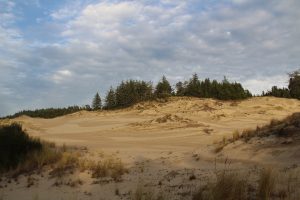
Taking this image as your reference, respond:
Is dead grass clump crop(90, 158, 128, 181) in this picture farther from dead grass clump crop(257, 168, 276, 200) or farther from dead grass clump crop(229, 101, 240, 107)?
dead grass clump crop(229, 101, 240, 107)

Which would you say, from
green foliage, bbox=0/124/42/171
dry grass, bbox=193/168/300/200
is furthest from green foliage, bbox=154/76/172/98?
dry grass, bbox=193/168/300/200

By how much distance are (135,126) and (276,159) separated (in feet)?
83.3

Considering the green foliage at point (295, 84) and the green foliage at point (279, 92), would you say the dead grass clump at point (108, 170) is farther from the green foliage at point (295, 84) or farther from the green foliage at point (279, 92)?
the green foliage at point (279, 92)

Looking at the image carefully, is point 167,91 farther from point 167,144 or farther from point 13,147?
point 13,147

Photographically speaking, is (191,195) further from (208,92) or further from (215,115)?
(208,92)

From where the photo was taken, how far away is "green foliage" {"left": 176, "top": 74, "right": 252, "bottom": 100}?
5219 centimetres

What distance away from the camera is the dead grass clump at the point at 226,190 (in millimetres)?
9385

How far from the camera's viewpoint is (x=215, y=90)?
54406 millimetres

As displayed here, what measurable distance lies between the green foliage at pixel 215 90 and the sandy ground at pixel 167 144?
13.8 ft

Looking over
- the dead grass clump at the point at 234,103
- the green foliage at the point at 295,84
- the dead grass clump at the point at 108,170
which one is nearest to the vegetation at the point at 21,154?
the dead grass clump at the point at 108,170

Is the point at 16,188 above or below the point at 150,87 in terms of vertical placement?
below

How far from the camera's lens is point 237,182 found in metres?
9.96

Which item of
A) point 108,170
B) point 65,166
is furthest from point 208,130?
point 108,170

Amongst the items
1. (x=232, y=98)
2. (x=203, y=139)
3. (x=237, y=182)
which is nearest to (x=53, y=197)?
(x=237, y=182)
